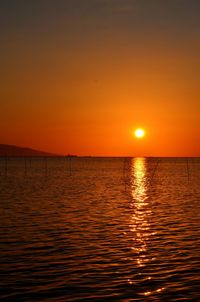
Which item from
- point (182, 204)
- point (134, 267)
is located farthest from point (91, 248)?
point (182, 204)

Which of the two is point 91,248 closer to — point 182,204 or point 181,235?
point 181,235

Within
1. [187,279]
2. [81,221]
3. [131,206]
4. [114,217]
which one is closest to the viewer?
[187,279]

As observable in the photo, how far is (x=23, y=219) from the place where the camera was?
30.5 meters

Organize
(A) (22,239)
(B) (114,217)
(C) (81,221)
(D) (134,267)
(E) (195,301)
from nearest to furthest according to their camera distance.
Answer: (E) (195,301) < (D) (134,267) < (A) (22,239) < (C) (81,221) < (B) (114,217)

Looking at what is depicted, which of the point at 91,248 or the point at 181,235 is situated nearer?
the point at 91,248

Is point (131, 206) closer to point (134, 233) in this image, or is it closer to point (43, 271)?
point (134, 233)

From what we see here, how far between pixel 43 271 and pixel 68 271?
3.55ft

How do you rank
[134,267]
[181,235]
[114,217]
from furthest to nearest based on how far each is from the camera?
[114,217], [181,235], [134,267]

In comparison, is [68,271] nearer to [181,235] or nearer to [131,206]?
[181,235]

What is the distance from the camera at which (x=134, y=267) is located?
1795cm

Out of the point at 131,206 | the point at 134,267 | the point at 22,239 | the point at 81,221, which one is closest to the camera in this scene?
the point at 134,267

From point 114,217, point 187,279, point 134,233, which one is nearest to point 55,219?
point 114,217

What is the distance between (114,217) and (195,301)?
1895cm

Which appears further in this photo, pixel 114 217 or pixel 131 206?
pixel 131 206
